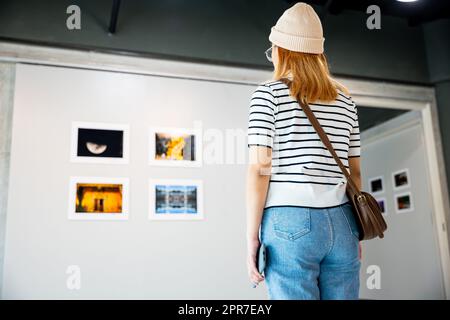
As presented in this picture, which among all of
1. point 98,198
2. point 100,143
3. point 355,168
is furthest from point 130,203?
point 355,168

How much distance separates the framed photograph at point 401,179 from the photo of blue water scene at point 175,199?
2255mm

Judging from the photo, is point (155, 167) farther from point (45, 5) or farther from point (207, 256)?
point (45, 5)

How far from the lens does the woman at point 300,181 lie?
3.86 feet

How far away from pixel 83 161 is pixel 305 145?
233 centimetres

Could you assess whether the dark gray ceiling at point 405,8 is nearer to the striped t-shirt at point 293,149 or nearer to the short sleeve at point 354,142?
the short sleeve at point 354,142

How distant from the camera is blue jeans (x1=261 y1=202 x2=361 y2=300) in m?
1.16

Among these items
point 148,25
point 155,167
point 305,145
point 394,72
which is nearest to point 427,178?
point 394,72

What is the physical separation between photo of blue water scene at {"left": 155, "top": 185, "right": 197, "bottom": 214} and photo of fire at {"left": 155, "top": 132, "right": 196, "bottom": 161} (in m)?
0.21

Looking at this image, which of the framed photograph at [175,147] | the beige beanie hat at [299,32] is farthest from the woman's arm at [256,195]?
the framed photograph at [175,147]

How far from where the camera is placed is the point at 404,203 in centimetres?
479

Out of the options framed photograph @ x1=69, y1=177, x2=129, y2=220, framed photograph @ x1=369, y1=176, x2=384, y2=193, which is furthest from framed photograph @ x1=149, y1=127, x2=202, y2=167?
framed photograph @ x1=369, y1=176, x2=384, y2=193

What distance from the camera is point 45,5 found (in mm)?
3449

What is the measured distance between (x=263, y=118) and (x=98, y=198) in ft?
7.43

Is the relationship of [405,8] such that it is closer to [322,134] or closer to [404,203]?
[404,203]
